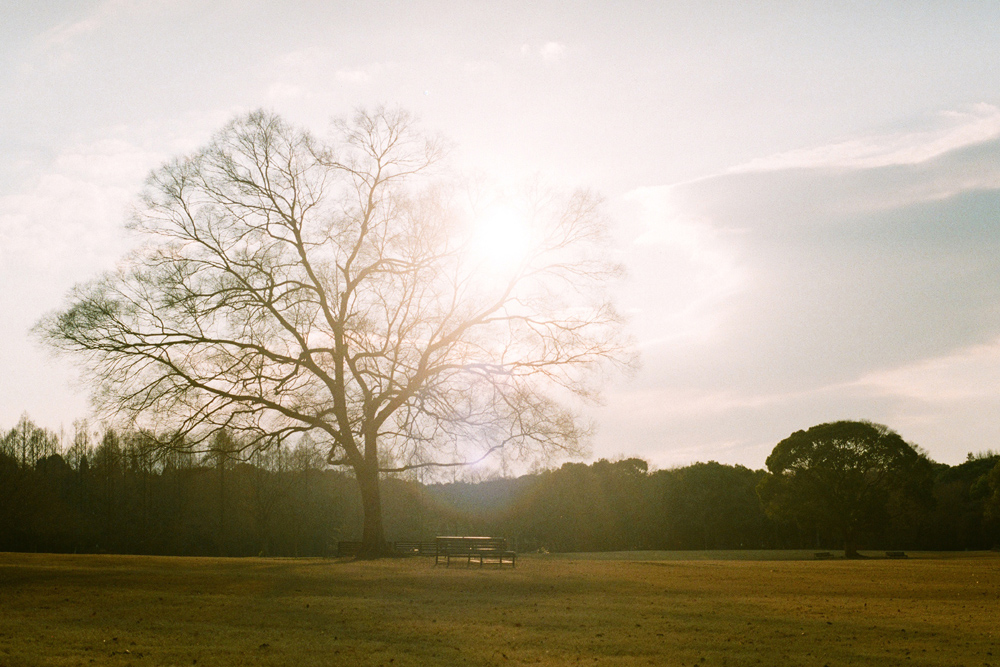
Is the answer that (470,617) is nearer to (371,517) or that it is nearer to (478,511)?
(371,517)

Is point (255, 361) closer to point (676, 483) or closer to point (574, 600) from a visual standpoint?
point (574, 600)

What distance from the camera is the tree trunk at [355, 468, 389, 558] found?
99.1 ft

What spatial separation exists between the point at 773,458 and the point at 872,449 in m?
6.05

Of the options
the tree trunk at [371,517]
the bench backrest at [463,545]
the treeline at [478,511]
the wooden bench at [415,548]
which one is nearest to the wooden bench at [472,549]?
the bench backrest at [463,545]

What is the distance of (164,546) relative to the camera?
67812 mm

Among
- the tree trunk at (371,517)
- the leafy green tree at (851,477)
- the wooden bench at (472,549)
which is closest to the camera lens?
the wooden bench at (472,549)

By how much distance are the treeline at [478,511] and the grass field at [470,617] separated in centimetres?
4345

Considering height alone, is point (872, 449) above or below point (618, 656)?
above

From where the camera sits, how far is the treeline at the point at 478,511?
6469 centimetres

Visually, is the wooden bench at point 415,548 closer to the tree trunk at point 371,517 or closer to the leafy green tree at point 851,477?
the tree trunk at point 371,517

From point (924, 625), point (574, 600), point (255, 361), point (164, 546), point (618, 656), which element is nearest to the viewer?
point (618, 656)

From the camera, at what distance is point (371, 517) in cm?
3092

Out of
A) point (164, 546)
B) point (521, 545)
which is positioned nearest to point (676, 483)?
point (521, 545)

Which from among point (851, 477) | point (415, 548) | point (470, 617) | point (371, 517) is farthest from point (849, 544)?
point (470, 617)
